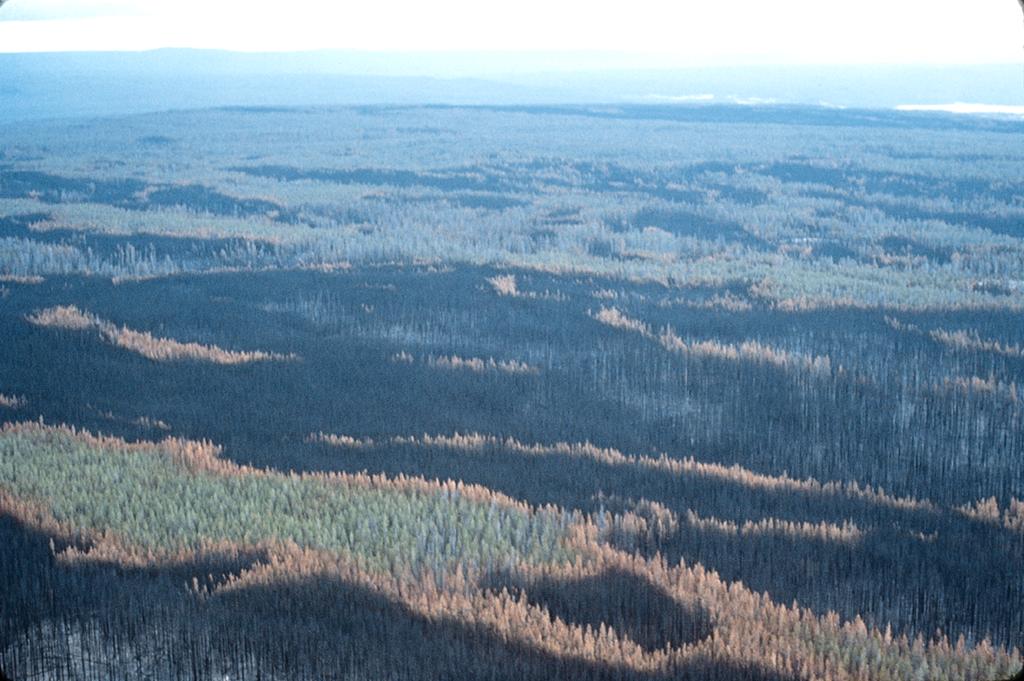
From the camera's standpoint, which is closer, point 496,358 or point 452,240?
point 496,358

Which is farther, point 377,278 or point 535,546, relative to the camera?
point 377,278

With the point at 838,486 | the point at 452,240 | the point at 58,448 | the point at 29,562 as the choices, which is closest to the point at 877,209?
the point at 452,240

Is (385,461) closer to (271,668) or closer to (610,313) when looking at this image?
(271,668)

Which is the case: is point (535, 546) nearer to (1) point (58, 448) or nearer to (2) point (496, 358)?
(1) point (58, 448)

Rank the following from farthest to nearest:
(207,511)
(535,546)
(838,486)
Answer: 1. (838,486)
2. (207,511)
3. (535,546)

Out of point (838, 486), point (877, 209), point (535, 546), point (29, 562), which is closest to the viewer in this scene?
point (29, 562)

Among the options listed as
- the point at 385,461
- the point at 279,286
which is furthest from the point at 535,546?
the point at 279,286

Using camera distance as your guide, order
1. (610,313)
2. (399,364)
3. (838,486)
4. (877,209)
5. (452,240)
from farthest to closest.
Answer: (877,209), (452,240), (610,313), (399,364), (838,486)

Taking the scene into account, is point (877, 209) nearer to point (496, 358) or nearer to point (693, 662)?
point (496, 358)

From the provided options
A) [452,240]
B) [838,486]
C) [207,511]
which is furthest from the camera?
[452,240]
